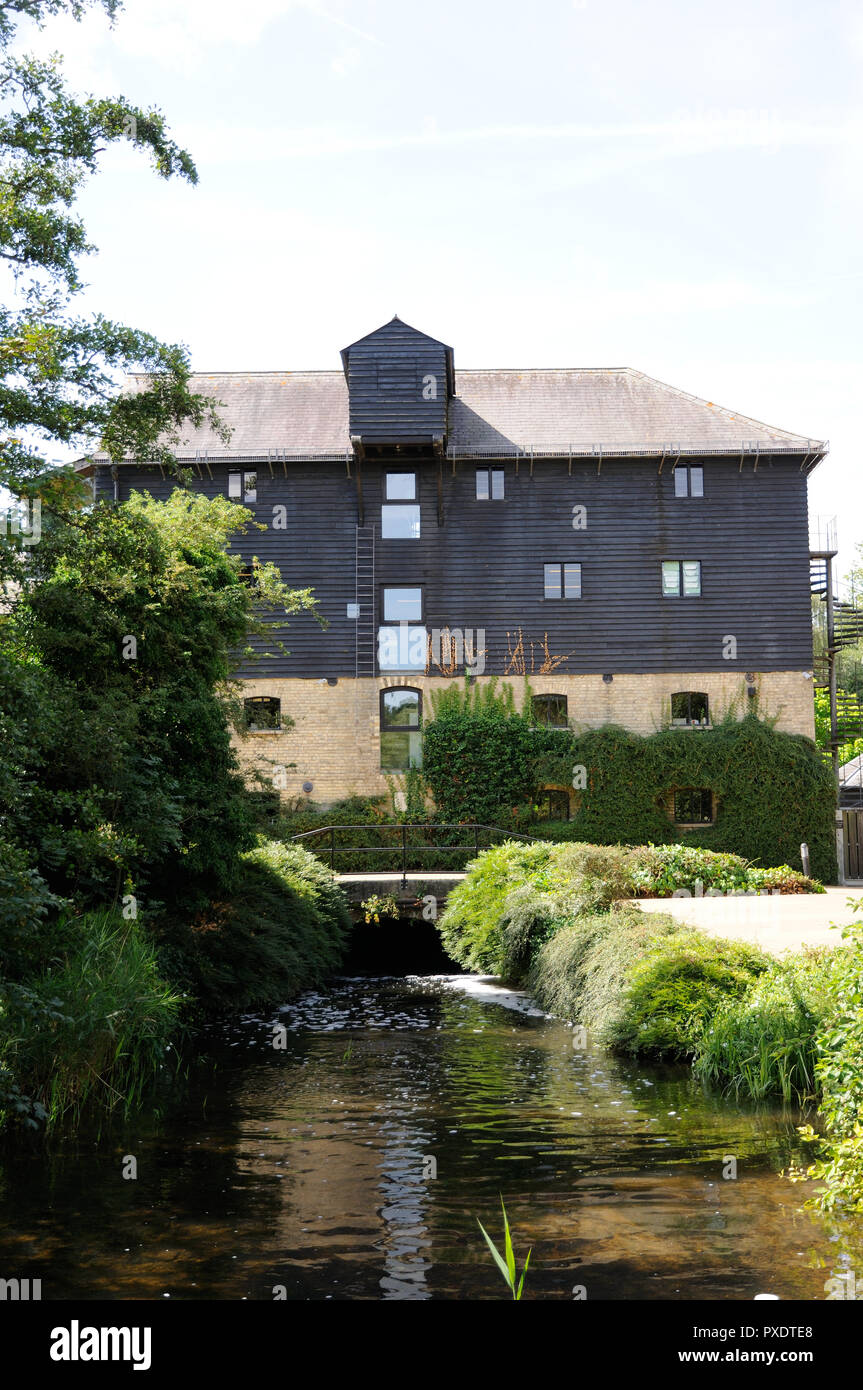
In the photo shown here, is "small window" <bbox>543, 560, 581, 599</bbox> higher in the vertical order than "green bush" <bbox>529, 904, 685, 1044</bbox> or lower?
higher

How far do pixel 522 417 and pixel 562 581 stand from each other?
4215 millimetres

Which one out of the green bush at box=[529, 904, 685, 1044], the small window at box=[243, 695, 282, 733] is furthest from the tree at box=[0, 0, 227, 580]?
the small window at box=[243, 695, 282, 733]

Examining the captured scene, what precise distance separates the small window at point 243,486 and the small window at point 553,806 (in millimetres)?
9307

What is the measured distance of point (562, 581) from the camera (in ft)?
80.8

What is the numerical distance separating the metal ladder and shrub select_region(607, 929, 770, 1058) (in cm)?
1553

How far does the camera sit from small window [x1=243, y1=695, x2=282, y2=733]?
76.0 feet

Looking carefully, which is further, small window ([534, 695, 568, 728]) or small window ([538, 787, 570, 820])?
small window ([534, 695, 568, 728])

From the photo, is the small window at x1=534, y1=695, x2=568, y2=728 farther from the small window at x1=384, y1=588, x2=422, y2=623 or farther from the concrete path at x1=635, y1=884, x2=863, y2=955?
the concrete path at x1=635, y1=884, x2=863, y2=955

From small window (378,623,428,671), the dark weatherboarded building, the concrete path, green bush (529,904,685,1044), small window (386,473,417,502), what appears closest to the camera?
green bush (529,904,685,1044)

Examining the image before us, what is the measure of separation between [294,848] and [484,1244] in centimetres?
1181

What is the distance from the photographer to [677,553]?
2466cm

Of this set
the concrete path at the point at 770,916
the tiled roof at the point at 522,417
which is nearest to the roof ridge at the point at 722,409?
Answer: the tiled roof at the point at 522,417

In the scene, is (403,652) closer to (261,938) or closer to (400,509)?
(400,509)

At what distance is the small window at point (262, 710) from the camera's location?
23.2 metres
